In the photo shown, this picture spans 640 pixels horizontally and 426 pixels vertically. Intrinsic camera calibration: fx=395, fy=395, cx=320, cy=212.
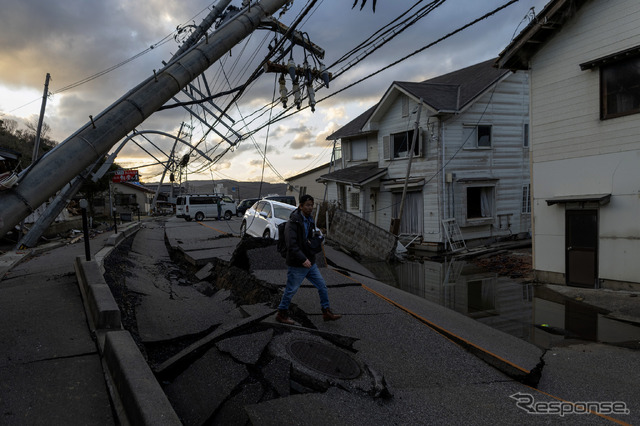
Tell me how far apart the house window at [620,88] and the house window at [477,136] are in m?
8.67

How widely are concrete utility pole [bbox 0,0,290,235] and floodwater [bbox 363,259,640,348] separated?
7162 mm

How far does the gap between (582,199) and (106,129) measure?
10235 mm

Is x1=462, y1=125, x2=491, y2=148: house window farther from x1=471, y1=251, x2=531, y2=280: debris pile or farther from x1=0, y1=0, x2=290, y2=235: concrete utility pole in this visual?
x1=0, y1=0, x2=290, y2=235: concrete utility pole

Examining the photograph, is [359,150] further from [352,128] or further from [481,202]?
[481,202]

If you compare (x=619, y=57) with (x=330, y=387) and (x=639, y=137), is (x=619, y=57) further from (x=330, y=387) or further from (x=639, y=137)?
(x=330, y=387)

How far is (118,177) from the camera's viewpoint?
4056 cm

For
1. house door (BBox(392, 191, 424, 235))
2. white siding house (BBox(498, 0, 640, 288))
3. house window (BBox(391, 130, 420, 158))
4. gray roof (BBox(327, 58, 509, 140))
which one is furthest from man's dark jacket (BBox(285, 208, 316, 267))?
house window (BBox(391, 130, 420, 158))


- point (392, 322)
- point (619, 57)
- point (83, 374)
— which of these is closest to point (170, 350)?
point (83, 374)

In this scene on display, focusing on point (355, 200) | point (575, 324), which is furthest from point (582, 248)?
point (355, 200)

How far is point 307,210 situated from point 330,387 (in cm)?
253

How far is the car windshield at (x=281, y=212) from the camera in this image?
14080 millimetres

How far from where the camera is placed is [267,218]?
14.0 meters

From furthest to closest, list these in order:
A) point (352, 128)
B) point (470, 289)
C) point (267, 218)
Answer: point (352, 128), point (267, 218), point (470, 289)

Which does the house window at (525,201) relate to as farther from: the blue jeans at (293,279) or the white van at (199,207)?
the white van at (199,207)
